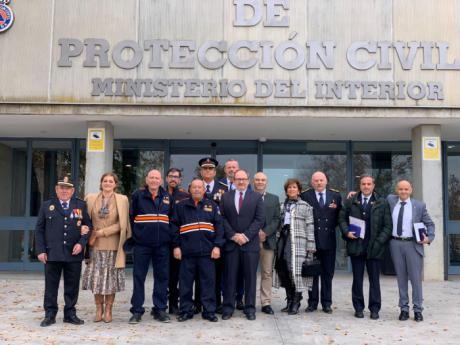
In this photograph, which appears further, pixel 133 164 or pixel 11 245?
pixel 133 164

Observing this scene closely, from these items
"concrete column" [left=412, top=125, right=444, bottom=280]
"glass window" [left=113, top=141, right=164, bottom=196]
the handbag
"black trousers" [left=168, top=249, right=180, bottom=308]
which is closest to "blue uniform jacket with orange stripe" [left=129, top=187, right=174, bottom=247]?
"black trousers" [left=168, top=249, right=180, bottom=308]

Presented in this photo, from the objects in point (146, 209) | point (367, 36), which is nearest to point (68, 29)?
point (146, 209)

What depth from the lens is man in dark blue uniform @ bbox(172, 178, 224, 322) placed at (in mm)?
6047

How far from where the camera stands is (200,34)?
928 centimetres

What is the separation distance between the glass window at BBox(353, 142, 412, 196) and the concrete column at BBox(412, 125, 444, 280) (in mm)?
1709

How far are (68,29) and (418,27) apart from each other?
6713 mm

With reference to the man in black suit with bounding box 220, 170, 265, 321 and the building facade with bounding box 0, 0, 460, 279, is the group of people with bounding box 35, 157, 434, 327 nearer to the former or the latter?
the man in black suit with bounding box 220, 170, 265, 321

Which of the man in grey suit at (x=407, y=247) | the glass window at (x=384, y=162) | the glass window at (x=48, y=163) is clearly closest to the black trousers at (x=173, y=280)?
the man in grey suit at (x=407, y=247)

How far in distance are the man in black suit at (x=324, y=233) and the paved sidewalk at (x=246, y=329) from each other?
0.24 meters

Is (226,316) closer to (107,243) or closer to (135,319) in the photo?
(135,319)

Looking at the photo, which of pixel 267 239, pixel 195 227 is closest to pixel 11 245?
pixel 195 227

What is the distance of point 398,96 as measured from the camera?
30.4 ft

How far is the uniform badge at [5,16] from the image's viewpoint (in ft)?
29.9

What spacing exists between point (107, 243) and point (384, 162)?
8.10 metres
